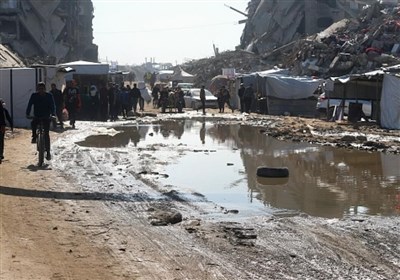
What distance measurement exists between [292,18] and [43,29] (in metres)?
26.0

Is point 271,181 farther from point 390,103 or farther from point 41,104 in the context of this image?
point 390,103

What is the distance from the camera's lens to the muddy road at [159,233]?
18.9 feet

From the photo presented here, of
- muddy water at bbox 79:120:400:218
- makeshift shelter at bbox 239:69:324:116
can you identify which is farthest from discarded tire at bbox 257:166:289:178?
makeshift shelter at bbox 239:69:324:116

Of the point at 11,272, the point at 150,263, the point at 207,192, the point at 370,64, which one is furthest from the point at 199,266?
the point at 370,64

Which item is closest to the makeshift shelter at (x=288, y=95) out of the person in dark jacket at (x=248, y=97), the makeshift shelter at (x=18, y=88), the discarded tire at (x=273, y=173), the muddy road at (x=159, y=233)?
the person in dark jacket at (x=248, y=97)

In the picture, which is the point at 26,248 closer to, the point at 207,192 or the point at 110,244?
the point at 110,244

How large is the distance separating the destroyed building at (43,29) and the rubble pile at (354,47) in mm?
19853

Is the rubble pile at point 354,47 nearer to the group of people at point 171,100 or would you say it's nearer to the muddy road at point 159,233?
the group of people at point 171,100

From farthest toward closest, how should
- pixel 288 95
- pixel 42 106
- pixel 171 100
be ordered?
pixel 171 100
pixel 288 95
pixel 42 106

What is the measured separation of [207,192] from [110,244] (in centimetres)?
382

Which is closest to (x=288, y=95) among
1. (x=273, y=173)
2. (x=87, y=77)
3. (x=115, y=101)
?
(x=115, y=101)

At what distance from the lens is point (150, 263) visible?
19.5ft

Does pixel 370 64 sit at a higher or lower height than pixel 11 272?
higher

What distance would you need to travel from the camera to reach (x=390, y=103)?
23.3m
